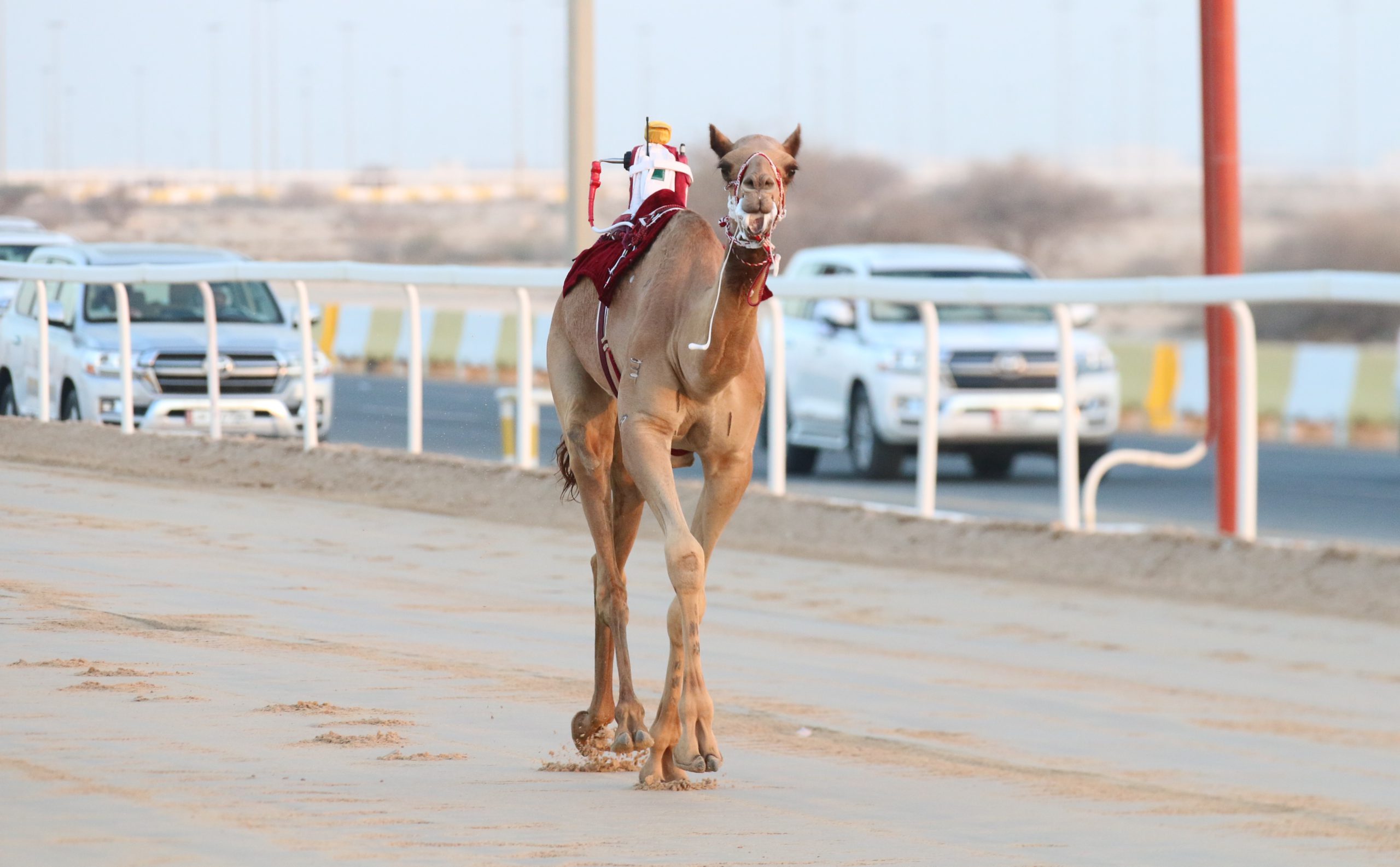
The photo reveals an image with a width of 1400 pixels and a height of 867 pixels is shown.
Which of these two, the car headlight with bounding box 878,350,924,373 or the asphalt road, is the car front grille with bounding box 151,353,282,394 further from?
the car headlight with bounding box 878,350,924,373

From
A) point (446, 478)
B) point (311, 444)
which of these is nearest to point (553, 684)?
point (446, 478)

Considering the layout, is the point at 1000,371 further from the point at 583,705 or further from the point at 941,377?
the point at 583,705

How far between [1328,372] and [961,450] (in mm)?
6521

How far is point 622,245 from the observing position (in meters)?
6.64

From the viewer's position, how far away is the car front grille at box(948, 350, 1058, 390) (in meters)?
17.3

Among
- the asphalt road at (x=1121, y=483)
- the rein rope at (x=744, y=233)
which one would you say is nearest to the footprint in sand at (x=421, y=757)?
the rein rope at (x=744, y=233)

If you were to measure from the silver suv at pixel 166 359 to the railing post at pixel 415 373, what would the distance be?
106 centimetres

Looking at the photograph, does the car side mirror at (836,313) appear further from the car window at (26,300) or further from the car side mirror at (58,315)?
the car window at (26,300)

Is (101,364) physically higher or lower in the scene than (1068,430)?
higher

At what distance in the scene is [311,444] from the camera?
52.5 ft

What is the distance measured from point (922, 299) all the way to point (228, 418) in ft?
19.8

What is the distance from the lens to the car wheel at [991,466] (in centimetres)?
1827

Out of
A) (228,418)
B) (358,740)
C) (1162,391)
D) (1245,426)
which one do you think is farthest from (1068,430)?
(1162,391)

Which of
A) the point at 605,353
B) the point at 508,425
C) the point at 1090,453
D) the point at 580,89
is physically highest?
the point at 580,89
